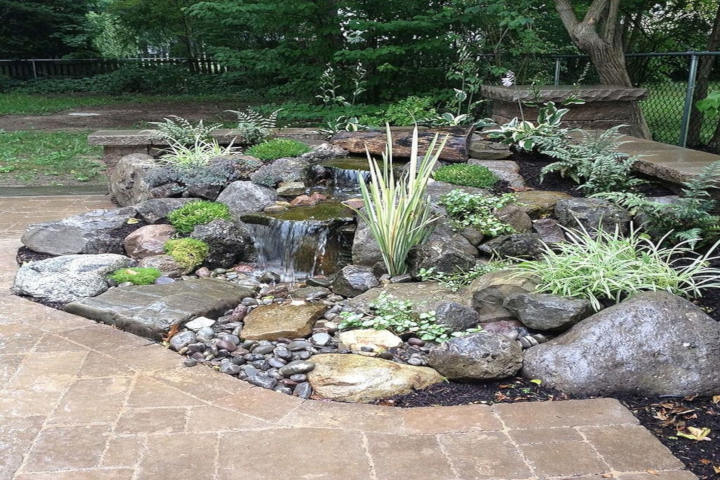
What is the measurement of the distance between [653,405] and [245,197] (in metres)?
3.47

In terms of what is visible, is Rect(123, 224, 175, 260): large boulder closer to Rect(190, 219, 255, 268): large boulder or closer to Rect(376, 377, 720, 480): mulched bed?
Rect(190, 219, 255, 268): large boulder

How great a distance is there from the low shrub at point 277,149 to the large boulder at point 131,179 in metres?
0.94

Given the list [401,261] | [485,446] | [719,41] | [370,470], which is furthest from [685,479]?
[719,41]

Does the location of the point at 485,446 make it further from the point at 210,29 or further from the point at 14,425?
the point at 210,29

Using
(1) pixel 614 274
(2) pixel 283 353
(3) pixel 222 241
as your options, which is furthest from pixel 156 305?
(1) pixel 614 274

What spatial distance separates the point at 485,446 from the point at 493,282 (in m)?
1.20

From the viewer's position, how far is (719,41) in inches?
309

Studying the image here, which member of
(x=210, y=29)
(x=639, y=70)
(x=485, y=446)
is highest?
(x=210, y=29)

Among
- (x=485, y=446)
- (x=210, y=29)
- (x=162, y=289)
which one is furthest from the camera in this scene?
(x=210, y=29)

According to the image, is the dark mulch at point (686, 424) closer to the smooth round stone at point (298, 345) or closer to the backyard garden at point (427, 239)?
the backyard garden at point (427, 239)

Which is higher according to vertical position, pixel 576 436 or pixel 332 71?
pixel 332 71

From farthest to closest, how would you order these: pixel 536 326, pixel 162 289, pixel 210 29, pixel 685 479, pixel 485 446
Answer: pixel 210 29
pixel 162 289
pixel 536 326
pixel 485 446
pixel 685 479

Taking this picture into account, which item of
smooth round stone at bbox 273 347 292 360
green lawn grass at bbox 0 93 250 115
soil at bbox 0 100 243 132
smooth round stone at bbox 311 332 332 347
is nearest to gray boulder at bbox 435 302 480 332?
smooth round stone at bbox 311 332 332 347

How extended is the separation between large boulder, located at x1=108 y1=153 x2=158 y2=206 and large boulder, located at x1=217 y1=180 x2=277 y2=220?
73 cm
